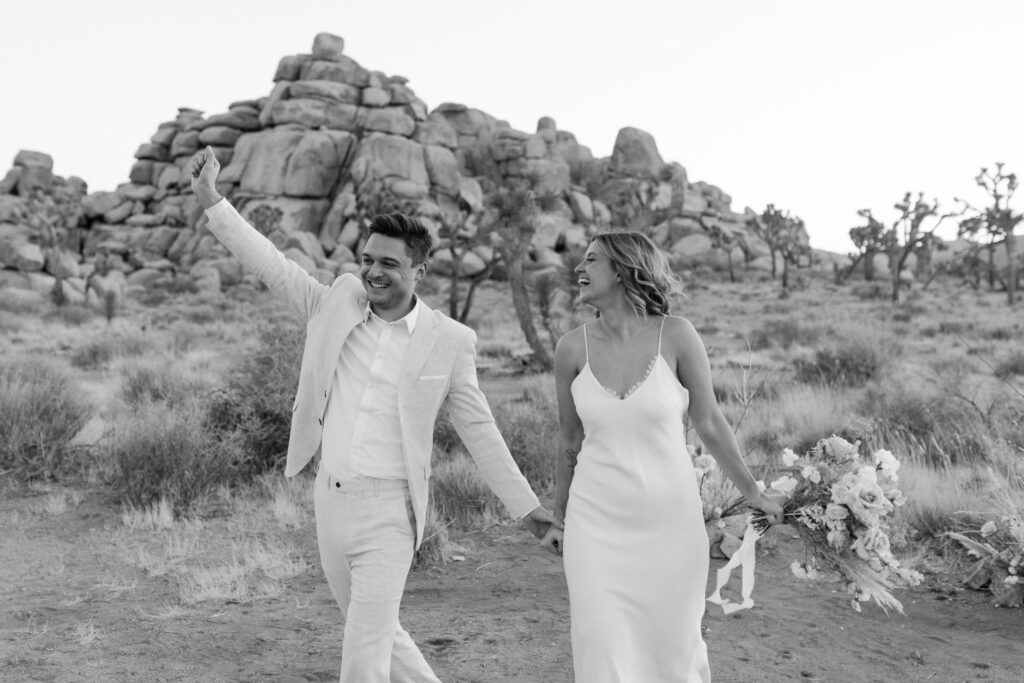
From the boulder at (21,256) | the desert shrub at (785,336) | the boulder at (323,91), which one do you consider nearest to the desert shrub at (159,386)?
the desert shrub at (785,336)

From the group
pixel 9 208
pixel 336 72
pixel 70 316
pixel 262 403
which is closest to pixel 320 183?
pixel 336 72

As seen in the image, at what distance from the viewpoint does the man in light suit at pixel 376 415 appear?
353 centimetres

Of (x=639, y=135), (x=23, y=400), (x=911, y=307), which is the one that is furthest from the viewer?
(x=639, y=135)

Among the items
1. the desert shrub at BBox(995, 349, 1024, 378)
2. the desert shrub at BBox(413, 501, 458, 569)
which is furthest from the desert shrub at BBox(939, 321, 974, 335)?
the desert shrub at BBox(413, 501, 458, 569)

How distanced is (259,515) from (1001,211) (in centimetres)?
3790

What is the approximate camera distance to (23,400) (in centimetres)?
973

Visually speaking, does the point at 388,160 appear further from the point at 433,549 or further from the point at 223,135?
the point at 433,549

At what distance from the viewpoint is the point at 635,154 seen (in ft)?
235

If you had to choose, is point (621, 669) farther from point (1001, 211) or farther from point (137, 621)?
point (1001, 211)

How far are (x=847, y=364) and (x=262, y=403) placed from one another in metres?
9.19

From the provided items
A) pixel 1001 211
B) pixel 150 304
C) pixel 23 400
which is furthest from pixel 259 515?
pixel 1001 211

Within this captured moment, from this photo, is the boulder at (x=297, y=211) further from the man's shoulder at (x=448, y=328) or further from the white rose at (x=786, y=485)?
the white rose at (x=786, y=485)

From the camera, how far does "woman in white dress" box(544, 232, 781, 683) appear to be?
3453 millimetres

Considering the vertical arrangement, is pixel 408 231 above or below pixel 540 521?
above
